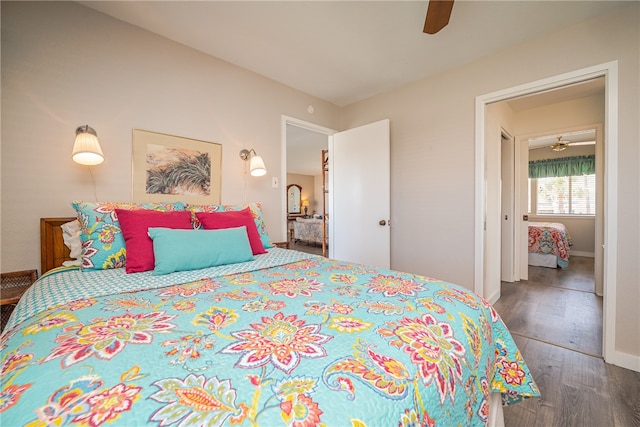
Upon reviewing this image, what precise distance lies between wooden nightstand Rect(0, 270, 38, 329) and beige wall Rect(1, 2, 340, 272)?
0.19ft

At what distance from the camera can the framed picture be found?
6.63 feet

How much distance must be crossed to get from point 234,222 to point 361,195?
176 centimetres

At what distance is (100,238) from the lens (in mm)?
1467

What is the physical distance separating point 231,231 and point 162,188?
2.99ft

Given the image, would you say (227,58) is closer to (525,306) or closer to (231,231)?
(231,231)

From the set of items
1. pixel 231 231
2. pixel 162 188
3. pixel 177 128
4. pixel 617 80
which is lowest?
pixel 231 231

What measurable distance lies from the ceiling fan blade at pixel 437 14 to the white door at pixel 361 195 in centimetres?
132

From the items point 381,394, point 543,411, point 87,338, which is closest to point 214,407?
point 381,394

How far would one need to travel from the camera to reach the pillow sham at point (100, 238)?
144cm

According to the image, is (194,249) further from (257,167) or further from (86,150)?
(257,167)

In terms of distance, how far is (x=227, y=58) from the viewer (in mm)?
2457

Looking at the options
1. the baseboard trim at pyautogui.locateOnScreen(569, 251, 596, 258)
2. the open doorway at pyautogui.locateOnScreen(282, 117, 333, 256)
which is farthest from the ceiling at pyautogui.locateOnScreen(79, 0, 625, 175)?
the baseboard trim at pyautogui.locateOnScreen(569, 251, 596, 258)

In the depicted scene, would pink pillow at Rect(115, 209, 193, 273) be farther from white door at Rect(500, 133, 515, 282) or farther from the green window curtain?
the green window curtain

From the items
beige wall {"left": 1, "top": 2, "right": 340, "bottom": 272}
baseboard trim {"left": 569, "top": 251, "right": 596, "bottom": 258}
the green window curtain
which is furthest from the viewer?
the green window curtain
